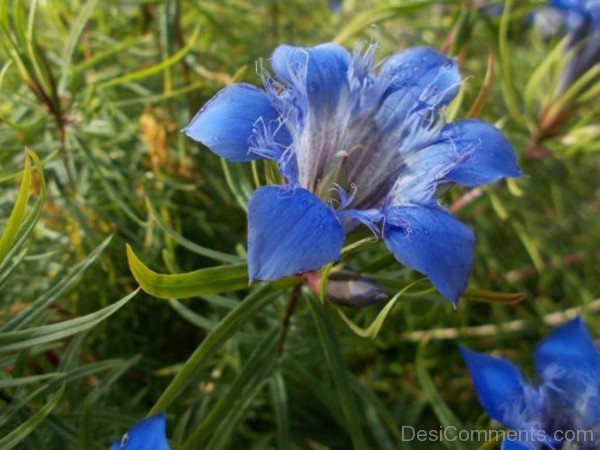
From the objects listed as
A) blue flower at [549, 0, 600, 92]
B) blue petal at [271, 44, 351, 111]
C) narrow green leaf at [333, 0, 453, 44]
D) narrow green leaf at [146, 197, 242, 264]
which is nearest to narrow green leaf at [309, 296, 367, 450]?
narrow green leaf at [146, 197, 242, 264]

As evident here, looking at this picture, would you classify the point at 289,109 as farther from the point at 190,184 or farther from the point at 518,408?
the point at 190,184

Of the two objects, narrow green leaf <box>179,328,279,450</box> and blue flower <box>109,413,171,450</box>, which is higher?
blue flower <box>109,413,171,450</box>

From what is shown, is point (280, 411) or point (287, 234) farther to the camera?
point (280, 411)

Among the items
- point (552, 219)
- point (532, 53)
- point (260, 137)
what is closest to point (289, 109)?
point (260, 137)

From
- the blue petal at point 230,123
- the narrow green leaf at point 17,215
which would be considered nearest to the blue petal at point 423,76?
the blue petal at point 230,123

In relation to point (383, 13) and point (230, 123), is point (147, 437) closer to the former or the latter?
point (230, 123)

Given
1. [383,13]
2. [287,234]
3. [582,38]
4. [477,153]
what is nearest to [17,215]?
[287,234]

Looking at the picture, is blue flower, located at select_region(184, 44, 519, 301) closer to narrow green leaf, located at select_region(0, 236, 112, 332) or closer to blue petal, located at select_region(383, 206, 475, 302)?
blue petal, located at select_region(383, 206, 475, 302)
